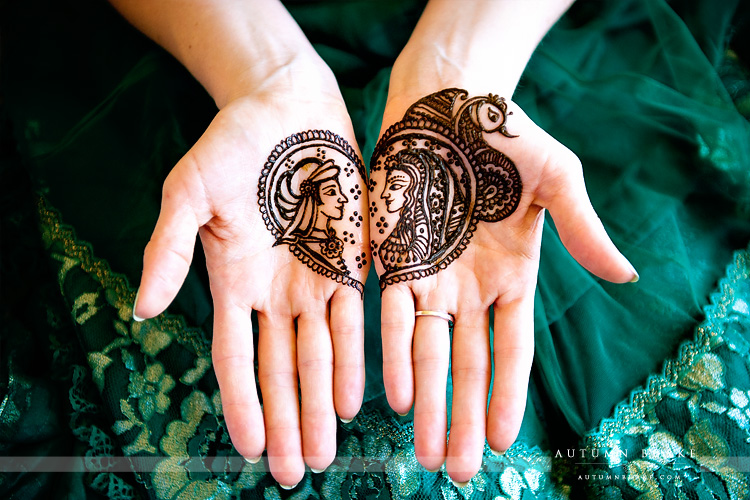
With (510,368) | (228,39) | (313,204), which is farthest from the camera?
(228,39)

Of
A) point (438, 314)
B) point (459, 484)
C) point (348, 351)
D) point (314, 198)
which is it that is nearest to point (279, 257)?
point (314, 198)

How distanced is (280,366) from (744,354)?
1106 mm

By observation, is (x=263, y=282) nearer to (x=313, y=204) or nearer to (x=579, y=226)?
(x=313, y=204)

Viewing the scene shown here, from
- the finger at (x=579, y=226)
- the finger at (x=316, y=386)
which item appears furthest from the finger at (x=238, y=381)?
the finger at (x=579, y=226)

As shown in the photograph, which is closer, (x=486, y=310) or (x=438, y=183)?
(x=486, y=310)

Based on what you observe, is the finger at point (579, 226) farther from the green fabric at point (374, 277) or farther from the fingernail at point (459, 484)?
the fingernail at point (459, 484)

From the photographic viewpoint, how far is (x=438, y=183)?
1.36 metres

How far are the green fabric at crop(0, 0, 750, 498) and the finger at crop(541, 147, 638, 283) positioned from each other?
227 mm

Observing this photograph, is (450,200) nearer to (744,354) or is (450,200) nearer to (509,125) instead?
(509,125)

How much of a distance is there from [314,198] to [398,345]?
450 millimetres

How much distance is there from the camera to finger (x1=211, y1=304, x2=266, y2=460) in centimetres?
111

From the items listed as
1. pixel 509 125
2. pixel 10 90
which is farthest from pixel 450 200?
pixel 10 90

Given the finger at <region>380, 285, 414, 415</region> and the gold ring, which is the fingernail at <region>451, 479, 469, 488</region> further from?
the gold ring

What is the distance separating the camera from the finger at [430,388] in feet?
3.66
